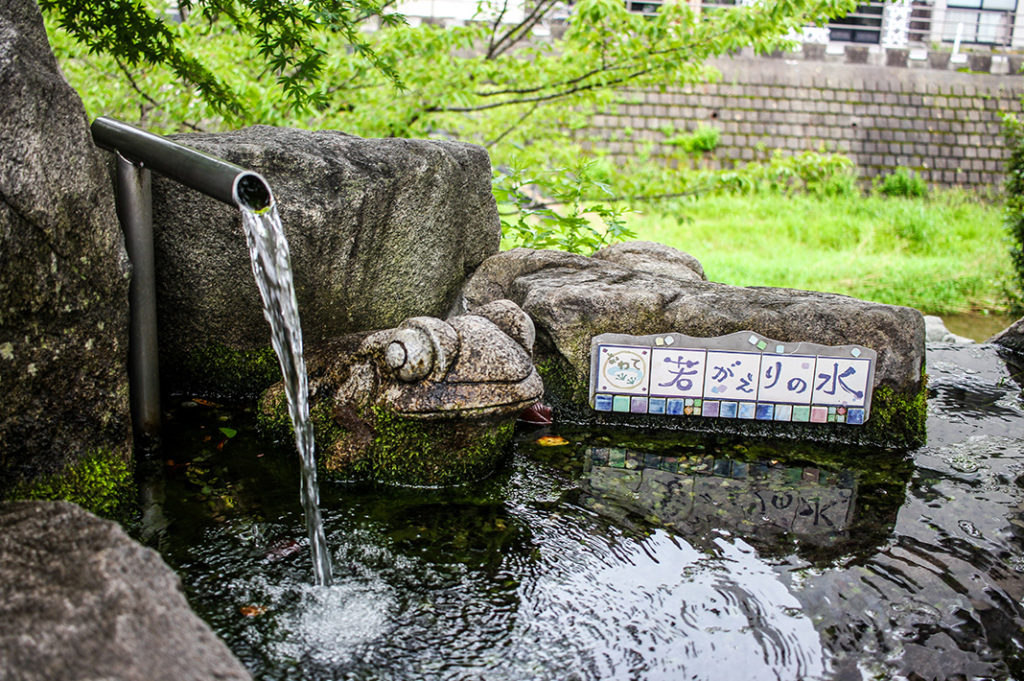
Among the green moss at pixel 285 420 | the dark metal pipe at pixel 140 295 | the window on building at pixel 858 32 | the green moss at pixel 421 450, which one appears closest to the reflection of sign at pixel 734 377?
the green moss at pixel 421 450

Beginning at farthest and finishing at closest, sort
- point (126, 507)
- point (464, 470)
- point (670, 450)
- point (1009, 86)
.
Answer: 1. point (1009, 86)
2. point (670, 450)
3. point (464, 470)
4. point (126, 507)

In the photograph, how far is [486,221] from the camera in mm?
3986

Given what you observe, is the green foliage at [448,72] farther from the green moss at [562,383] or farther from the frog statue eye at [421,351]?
the frog statue eye at [421,351]

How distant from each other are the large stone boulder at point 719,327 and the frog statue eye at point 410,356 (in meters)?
0.81

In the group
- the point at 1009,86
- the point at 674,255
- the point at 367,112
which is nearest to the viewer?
the point at 674,255

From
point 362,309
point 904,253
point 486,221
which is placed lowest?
point 904,253

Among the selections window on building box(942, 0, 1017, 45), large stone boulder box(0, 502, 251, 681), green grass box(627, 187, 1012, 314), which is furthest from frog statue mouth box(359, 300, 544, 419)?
window on building box(942, 0, 1017, 45)

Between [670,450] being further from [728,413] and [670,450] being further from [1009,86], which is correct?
[1009,86]

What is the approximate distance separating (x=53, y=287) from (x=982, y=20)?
21.5m

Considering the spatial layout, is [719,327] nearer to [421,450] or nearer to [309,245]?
[421,450]

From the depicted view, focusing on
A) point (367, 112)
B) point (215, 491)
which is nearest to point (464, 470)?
point (215, 491)

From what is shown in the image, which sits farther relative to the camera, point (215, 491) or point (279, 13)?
point (279, 13)

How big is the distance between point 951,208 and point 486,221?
10.6 metres

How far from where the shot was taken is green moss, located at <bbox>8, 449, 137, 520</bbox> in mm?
2314
